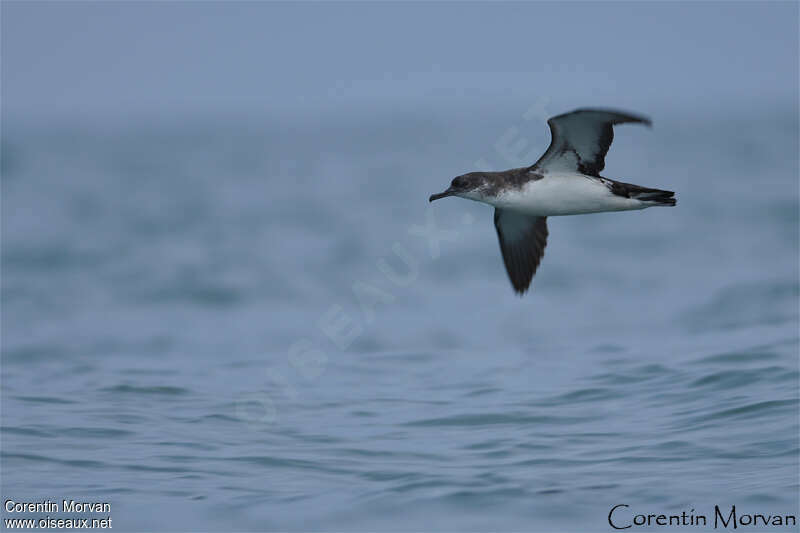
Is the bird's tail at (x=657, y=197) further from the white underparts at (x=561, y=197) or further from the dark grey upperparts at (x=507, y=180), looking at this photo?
the dark grey upperparts at (x=507, y=180)

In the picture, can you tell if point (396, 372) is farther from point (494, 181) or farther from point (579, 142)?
point (579, 142)

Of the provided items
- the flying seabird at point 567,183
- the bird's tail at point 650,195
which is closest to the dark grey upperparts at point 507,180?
the flying seabird at point 567,183

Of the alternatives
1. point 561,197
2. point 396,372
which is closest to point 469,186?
point 561,197

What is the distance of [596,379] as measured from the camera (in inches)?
494

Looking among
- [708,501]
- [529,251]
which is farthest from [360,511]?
[529,251]

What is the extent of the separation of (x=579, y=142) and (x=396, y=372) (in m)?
4.69

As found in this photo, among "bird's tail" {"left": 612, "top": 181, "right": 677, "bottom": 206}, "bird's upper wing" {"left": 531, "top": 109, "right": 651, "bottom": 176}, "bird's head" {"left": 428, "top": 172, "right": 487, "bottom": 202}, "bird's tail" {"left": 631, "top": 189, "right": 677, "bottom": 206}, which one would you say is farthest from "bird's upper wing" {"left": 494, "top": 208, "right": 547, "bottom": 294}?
"bird's tail" {"left": 631, "top": 189, "right": 677, "bottom": 206}

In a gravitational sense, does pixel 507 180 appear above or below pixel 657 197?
above

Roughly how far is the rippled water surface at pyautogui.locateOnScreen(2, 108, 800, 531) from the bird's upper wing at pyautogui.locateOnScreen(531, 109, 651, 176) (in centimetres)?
226

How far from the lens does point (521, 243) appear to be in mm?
11148

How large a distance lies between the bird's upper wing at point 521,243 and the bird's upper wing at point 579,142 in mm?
1042

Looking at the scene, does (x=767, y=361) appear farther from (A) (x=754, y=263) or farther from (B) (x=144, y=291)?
(B) (x=144, y=291)

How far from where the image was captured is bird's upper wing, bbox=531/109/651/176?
9.45 m

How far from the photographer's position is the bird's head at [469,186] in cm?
1009
